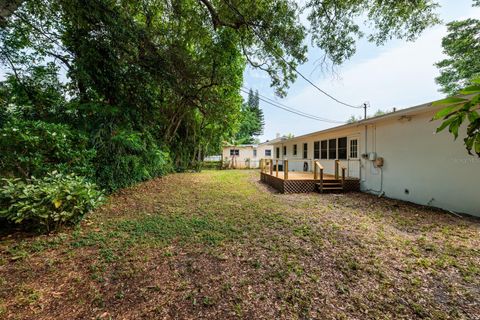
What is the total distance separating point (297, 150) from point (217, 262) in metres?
11.8

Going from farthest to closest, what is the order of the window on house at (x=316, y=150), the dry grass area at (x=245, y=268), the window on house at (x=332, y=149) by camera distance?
1. the window on house at (x=316, y=150)
2. the window on house at (x=332, y=149)
3. the dry grass area at (x=245, y=268)

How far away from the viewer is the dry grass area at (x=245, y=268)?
6.63 ft

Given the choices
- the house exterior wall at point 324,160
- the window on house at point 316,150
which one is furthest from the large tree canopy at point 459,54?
the window on house at point 316,150

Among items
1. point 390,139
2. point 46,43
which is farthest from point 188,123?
point 390,139

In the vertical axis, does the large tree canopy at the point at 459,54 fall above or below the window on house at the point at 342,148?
above

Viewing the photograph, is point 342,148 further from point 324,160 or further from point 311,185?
point 311,185

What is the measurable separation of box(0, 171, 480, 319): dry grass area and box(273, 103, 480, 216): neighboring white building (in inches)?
41.0

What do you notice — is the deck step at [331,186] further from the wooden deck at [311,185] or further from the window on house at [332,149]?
the window on house at [332,149]

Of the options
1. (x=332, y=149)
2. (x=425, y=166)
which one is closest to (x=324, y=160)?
(x=332, y=149)

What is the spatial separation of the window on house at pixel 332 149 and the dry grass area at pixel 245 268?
17.7 ft

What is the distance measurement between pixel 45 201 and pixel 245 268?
137 inches

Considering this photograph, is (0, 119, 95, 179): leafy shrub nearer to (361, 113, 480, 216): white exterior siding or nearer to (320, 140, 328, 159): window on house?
(361, 113, 480, 216): white exterior siding

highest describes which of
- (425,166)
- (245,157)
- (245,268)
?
(245,157)

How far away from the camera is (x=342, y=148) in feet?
30.1
